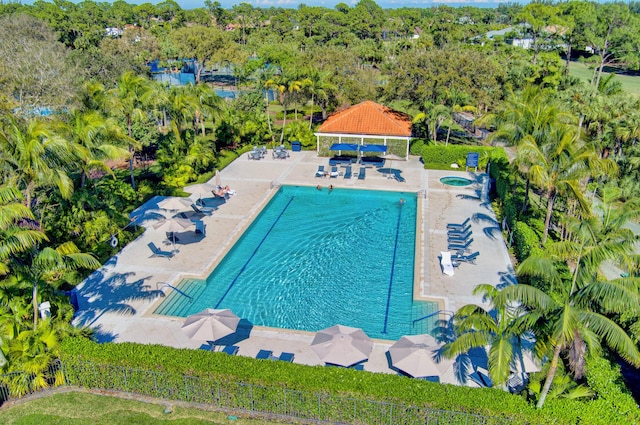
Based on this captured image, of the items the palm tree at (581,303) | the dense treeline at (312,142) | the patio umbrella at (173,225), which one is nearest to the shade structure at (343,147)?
the dense treeline at (312,142)

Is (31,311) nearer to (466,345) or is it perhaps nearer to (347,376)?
(347,376)

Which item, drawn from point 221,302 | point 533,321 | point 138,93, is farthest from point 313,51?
point 533,321

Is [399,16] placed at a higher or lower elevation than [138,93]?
higher

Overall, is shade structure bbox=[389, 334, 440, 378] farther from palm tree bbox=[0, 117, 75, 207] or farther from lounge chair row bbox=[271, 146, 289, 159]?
lounge chair row bbox=[271, 146, 289, 159]

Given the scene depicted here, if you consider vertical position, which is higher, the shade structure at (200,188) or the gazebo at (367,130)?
the gazebo at (367,130)

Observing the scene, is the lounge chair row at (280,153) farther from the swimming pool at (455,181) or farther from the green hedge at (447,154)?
the swimming pool at (455,181)

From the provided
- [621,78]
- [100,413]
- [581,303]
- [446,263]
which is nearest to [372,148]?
[446,263]
